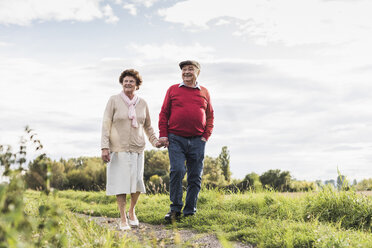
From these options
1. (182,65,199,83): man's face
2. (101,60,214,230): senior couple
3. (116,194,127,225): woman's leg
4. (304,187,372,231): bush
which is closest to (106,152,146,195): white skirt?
(101,60,214,230): senior couple

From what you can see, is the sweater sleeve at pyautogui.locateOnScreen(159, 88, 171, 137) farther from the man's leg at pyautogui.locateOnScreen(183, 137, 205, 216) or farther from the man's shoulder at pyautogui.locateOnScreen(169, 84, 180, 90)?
the man's leg at pyautogui.locateOnScreen(183, 137, 205, 216)

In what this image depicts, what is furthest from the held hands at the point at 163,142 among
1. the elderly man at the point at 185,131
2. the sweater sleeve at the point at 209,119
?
the sweater sleeve at the point at 209,119

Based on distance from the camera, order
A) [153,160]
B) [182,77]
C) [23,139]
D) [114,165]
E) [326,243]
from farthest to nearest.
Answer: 1. [153,160]
2. [182,77]
3. [114,165]
4. [326,243]
5. [23,139]

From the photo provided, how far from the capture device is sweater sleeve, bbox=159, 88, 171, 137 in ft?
18.4

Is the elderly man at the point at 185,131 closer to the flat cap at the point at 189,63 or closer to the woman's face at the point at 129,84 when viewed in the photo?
the flat cap at the point at 189,63

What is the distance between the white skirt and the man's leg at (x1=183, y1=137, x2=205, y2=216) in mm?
945

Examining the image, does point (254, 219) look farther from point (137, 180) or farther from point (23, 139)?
point (23, 139)

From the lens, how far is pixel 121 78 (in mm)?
5422

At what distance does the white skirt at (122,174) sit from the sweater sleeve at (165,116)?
0.61 m

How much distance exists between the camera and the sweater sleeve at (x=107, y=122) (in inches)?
201

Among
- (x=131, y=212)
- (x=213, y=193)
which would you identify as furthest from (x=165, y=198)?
(x=131, y=212)

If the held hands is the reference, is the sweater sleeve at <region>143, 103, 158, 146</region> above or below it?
above

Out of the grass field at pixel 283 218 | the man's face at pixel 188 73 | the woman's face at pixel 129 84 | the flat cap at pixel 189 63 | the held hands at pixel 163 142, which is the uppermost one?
the flat cap at pixel 189 63

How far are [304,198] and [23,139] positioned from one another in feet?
15.0
